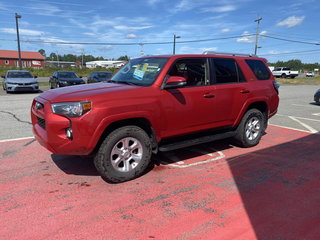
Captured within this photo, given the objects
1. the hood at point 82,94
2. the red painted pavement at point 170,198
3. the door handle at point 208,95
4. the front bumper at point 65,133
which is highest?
the hood at point 82,94

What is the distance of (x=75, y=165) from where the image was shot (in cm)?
434

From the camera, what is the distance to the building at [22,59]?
7600 cm

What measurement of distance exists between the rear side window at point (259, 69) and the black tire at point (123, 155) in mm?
3046

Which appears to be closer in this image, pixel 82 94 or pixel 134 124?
pixel 82 94

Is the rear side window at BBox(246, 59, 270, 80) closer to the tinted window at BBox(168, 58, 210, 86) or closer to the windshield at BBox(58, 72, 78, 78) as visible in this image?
the tinted window at BBox(168, 58, 210, 86)

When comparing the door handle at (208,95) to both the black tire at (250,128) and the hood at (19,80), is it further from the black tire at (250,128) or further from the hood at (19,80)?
the hood at (19,80)

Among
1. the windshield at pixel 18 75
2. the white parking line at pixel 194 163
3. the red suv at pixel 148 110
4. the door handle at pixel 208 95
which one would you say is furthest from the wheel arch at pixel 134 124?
the windshield at pixel 18 75

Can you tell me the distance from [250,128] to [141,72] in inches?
106

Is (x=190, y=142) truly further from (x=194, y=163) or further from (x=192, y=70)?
(x=192, y=70)

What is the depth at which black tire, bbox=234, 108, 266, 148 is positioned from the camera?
5.24 m

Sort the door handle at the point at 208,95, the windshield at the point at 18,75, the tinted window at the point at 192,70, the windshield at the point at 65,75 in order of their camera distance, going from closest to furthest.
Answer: the tinted window at the point at 192,70, the door handle at the point at 208,95, the windshield at the point at 18,75, the windshield at the point at 65,75

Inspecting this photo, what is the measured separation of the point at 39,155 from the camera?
4.82 m

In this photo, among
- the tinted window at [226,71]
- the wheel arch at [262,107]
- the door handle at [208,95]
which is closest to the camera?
the door handle at [208,95]

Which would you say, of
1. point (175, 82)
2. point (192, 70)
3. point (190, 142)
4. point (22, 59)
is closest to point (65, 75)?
point (192, 70)
